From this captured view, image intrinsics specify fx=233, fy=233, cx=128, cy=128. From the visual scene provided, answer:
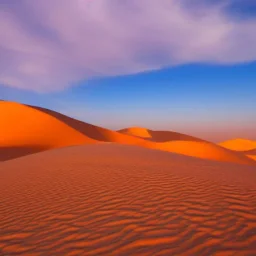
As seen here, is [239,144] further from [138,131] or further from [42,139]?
[42,139]

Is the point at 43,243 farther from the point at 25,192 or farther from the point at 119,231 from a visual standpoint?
the point at 25,192

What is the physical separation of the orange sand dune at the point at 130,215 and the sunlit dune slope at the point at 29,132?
55.2 ft

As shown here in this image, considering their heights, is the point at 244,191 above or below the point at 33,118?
below

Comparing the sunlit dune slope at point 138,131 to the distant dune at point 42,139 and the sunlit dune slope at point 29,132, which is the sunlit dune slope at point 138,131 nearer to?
the distant dune at point 42,139

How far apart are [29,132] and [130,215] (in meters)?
26.3

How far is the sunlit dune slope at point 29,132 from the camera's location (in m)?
23.9

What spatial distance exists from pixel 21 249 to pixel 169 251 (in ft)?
7.93

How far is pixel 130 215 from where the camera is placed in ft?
15.6

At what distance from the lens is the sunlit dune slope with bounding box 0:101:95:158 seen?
78.3 feet

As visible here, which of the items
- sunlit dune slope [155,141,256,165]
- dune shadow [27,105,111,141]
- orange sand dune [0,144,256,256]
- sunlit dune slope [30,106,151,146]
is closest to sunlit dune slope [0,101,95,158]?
dune shadow [27,105,111,141]

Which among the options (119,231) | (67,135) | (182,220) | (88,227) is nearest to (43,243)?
(88,227)

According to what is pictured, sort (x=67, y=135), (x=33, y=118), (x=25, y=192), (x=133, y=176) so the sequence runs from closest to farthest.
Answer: (x=25, y=192)
(x=133, y=176)
(x=67, y=135)
(x=33, y=118)

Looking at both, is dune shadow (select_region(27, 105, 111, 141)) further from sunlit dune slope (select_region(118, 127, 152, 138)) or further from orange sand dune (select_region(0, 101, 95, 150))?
sunlit dune slope (select_region(118, 127, 152, 138))

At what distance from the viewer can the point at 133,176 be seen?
26.6 feet
